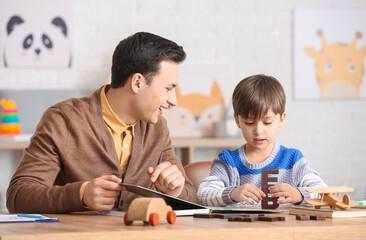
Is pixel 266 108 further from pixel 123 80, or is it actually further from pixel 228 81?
pixel 228 81

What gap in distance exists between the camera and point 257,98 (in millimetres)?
2289

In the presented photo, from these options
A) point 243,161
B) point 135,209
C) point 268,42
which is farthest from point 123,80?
point 268,42

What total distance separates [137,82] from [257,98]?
43 cm

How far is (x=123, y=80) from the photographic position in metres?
2.29

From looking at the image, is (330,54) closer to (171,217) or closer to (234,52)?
(234,52)

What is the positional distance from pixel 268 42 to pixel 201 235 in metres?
4.39

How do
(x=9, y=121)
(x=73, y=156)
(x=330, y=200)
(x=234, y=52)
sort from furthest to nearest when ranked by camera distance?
1. (x=234, y=52)
2. (x=9, y=121)
3. (x=73, y=156)
4. (x=330, y=200)

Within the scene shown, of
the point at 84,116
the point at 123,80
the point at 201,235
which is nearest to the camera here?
the point at 201,235

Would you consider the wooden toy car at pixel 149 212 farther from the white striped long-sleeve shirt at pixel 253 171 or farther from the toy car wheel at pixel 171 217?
the white striped long-sleeve shirt at pixel 253 171

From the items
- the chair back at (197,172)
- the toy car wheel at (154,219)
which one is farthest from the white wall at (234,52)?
the toy car wheel at (154,219)

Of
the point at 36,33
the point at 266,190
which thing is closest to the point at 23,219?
the point at 266,190

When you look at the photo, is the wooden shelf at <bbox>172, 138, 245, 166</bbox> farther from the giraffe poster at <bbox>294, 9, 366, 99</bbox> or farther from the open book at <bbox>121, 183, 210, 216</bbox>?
the open book at <bbox>121, 183, 210, 216</bbox>

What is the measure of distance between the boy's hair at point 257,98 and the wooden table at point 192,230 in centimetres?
83

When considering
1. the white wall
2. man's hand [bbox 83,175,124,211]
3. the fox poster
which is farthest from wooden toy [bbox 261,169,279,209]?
the white wall
